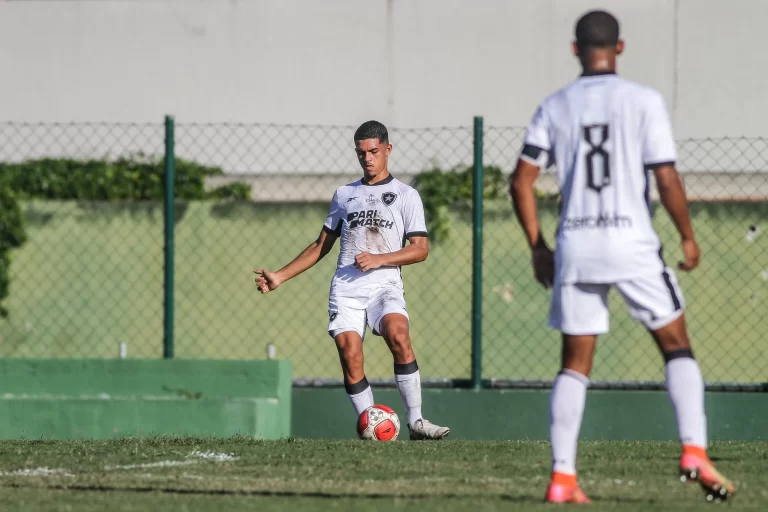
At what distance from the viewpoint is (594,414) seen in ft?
32.1

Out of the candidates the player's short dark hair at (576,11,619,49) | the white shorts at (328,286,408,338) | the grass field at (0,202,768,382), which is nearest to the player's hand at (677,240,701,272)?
the player's short dark hair at (576,11,619,49)

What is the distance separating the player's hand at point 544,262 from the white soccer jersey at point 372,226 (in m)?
2.96

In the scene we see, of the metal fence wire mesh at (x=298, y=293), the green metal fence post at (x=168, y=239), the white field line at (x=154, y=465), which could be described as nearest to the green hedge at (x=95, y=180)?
the metal fence wire mesh at (x=298, y=293)

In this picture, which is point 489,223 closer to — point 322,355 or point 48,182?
point 322,355

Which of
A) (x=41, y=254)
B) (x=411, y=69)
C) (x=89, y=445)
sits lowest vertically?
(x=89, y=445)

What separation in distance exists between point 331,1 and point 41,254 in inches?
234

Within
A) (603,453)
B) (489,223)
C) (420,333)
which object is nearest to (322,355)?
→ (420,333)

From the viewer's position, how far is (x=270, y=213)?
36.7 feet

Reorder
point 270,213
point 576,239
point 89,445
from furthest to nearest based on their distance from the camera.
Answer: point 270,213, point 89,445, point 576,239

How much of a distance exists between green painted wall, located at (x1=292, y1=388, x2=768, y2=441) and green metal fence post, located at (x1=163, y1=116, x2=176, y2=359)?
1.50 meters

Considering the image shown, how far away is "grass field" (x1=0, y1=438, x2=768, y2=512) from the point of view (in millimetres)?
5371

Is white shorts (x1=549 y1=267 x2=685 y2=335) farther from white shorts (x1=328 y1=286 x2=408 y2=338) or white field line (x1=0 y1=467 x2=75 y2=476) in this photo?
white shorts (x1=328 y1=286 x2=408 y2=338)

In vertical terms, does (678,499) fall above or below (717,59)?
below

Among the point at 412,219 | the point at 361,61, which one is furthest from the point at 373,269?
the point at 361,61
